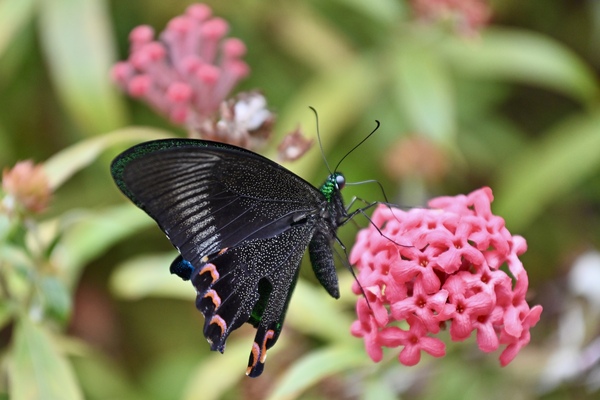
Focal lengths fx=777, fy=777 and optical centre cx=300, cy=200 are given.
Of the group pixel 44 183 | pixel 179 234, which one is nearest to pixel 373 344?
pixel 179 234

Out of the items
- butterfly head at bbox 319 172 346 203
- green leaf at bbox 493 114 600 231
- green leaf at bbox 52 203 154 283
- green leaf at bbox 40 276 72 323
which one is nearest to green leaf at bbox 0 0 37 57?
green leaf at bbox 52 203 154 283

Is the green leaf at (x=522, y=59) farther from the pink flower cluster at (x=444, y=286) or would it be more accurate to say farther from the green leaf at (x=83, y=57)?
the pink flower cluster at (x=444, y=286)

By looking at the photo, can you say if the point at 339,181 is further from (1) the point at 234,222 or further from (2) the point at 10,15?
(2) the point at 10,15

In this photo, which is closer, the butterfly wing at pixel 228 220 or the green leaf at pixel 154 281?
the butterfly wing at pixel 228 220

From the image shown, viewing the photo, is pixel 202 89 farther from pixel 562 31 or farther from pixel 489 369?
pixel 562 31

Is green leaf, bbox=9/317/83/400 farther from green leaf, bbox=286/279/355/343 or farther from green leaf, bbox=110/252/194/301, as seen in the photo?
green leaf, bbox=286/279/355/343

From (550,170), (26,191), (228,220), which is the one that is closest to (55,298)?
(26,191)

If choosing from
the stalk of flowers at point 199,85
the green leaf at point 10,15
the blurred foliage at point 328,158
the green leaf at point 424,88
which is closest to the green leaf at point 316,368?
the blurred foliage at point 328,158
